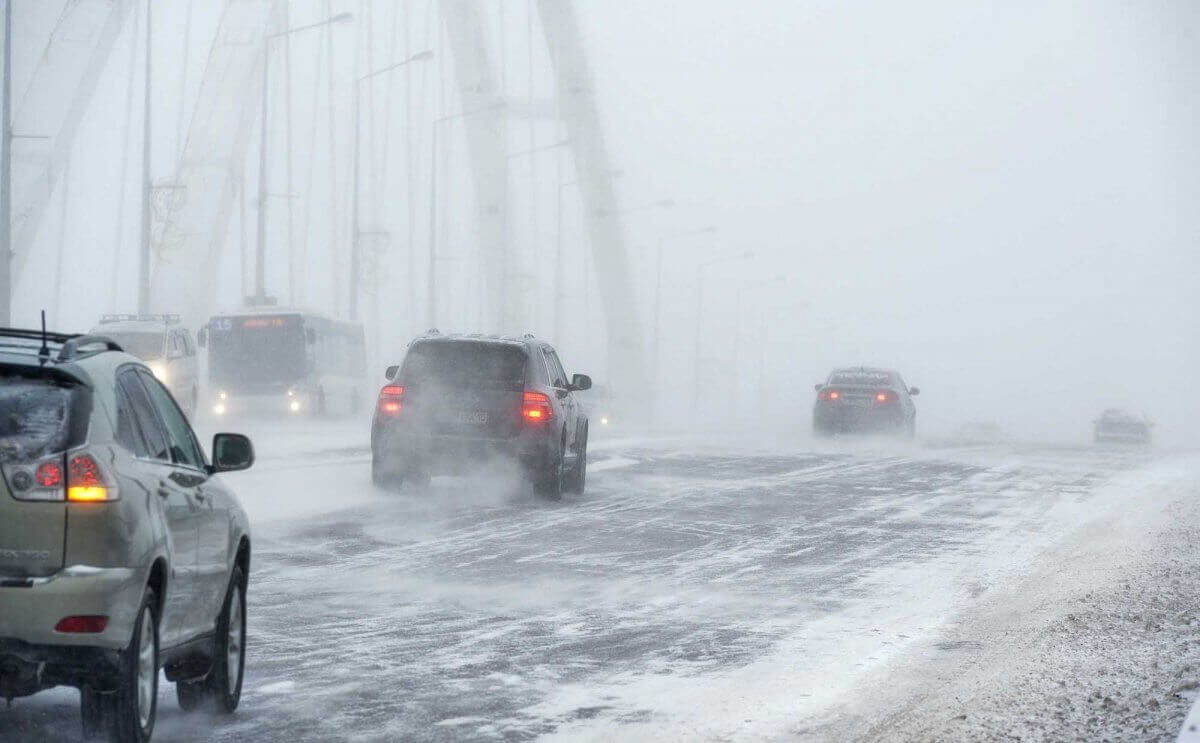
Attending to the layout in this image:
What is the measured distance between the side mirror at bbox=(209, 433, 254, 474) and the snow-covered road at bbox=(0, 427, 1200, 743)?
974mm

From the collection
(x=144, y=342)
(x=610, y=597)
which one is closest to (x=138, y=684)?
(x=610, y=597)

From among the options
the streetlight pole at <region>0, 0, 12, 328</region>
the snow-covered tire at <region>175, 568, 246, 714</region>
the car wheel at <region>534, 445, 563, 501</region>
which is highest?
the streetlight pole at <region>0, 0, 12, 328</region>

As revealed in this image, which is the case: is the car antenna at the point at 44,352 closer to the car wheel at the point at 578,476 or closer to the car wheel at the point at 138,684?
the car wheel at the point at 138,684

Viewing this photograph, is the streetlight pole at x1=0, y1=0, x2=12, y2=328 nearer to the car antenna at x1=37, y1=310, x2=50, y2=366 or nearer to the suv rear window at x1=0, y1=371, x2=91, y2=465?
the car antenna at x1=37, y1=310, x2=50, y2=366

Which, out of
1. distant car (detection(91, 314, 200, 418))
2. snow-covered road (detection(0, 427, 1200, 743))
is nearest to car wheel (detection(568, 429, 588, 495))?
snow-covered road (detection(0, 427, 1200, 743))

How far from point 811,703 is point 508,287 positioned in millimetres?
70949

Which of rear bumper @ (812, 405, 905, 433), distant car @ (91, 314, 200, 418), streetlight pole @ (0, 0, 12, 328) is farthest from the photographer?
rear bumper @ (812, 405, 905, 433)

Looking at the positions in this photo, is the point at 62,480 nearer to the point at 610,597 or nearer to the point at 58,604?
the point at 58,604

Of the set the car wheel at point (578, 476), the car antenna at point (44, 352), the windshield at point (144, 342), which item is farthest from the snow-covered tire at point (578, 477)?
the windshield at point (144, 342)

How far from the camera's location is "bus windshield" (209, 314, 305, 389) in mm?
53938

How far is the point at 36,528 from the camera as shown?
241 inches

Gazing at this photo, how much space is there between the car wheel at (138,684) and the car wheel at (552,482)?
Result: 14670 millimetres

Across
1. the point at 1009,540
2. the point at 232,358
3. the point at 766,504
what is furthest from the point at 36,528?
the point at 232,358

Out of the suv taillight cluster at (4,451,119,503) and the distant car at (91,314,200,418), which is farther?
the distant car at (91,314,200,418)
